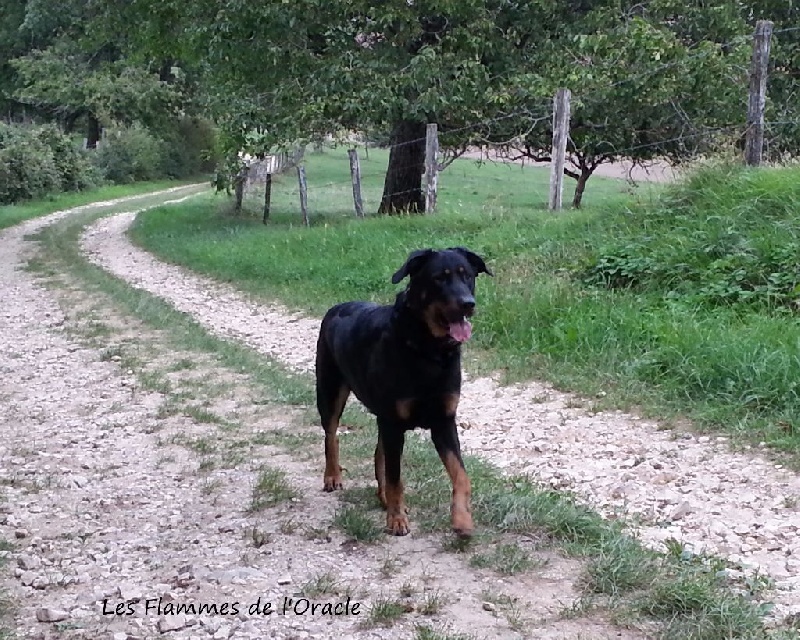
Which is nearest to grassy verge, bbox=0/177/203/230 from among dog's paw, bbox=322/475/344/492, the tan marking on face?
dog's paw, bbox=322/475/344/492

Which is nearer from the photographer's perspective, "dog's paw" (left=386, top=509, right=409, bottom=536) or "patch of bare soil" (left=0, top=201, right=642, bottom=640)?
"patch of bare soil" (left=0, top=201, right=642, bottom=640)

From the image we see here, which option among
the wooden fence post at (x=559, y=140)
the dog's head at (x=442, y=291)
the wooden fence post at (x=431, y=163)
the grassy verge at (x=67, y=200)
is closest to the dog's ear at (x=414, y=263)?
the dog's head at (x=442, y=291)

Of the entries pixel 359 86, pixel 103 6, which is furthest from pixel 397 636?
pixel 103 6

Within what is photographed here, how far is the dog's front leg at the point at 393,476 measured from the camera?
4.69 metres

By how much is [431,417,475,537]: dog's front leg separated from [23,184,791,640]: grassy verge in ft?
0.38

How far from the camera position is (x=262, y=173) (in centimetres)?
3372

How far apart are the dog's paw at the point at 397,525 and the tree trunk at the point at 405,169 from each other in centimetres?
1349

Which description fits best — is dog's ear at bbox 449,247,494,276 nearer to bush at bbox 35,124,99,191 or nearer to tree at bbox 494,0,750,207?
tree at bbox 494,0,750,207

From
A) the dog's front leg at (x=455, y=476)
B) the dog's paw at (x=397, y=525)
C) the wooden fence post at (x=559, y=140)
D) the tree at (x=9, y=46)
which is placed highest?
the tree at (x=9, y=46)

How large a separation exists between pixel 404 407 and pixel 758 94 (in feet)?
25.7

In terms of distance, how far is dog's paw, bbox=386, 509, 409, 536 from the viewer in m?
4.67

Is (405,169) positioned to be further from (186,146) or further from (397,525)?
(186,146)

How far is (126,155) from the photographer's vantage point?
39.4 metres

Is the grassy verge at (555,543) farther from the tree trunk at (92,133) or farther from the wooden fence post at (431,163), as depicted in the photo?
the tree trunk at (92,133)
